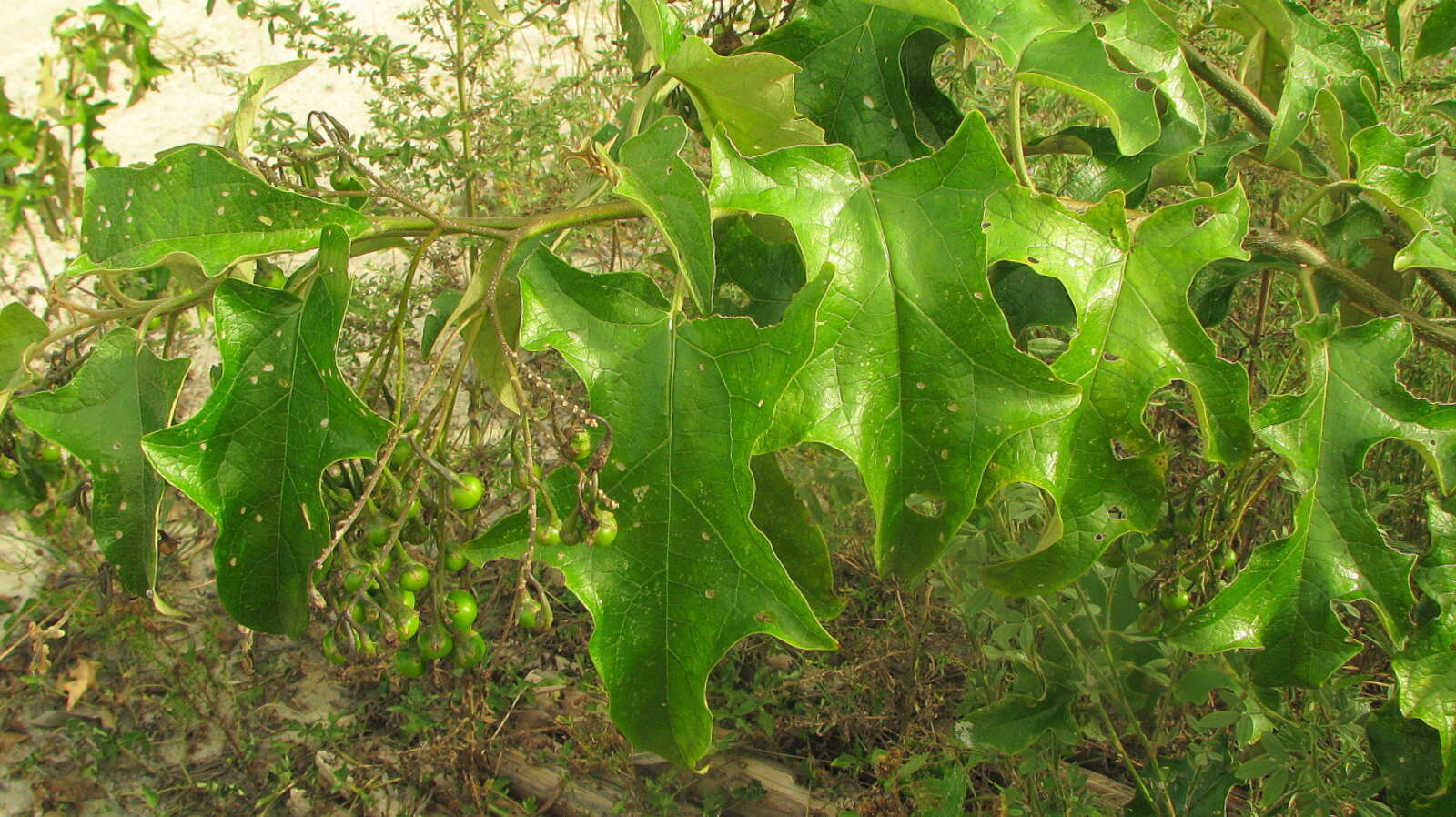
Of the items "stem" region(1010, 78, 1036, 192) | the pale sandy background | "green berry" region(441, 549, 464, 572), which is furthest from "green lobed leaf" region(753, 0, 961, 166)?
the pale sandy background

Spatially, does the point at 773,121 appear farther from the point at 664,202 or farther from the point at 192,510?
the point at 192,510

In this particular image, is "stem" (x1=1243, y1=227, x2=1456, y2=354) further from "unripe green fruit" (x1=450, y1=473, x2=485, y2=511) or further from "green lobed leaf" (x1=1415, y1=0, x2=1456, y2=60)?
"unripe green fruit" (x1=450, y1=473, x2=485, y2=511)

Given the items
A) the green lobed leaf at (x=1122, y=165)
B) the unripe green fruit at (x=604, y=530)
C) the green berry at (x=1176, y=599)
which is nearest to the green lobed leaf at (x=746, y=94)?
the green lobed leaf at (x=1122, y=165)

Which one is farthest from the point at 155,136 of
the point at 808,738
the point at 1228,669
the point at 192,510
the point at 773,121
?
the point at 1228,669

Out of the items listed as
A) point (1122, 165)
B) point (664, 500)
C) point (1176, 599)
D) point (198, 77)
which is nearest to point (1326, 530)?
point (1176, 599)

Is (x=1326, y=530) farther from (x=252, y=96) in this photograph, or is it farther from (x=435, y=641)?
(x=252, y=96)

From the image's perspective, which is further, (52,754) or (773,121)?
(52,754)

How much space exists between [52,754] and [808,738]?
196 cm

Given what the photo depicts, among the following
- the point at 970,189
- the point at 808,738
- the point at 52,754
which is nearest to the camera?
the point at 970,189

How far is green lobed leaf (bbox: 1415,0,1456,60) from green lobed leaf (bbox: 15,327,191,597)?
1644 mm

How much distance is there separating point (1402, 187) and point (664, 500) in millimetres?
914

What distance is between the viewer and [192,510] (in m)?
3.00

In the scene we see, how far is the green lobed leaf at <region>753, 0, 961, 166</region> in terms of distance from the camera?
4.09ft

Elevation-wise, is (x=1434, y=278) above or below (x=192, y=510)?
above
